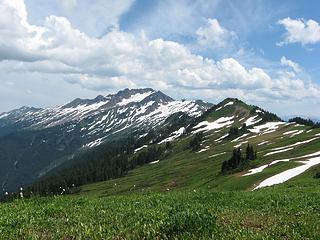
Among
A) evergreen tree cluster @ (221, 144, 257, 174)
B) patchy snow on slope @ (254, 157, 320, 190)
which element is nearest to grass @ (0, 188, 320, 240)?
patchy snow on slope @ (254, 157, 320, 190)

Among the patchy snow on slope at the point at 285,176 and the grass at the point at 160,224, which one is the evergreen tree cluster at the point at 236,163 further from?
the grass at the point at 160,224

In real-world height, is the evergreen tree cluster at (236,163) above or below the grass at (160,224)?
below

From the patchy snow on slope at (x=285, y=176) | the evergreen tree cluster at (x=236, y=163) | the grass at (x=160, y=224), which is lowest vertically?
the patchy snow on slope at (x=285, y=176)

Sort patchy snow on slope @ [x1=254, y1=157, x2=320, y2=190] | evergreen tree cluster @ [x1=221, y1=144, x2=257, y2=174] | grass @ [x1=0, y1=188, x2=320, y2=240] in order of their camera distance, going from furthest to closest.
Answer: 1. evergreen tree cluster @ [x1=221, y1=144, x2=257, y2=174]
2. patchy snow on slope @ [x1=254, y1=157, x2=320, y2=190]
3. grass @ [x1=0, y1=188, x2=320, y2=240]

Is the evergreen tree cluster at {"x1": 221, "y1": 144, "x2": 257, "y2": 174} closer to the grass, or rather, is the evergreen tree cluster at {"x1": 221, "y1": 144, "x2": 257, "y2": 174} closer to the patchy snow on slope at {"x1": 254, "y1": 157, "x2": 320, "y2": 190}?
the patchy snow on slope at {"x1": 254, "y1": 157, "x2": 320, "y2": 190}

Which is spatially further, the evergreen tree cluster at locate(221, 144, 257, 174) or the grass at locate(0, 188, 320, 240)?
the evergreen tree cluster at locate(221, 144, 257, 174)

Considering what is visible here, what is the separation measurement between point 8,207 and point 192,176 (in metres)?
140

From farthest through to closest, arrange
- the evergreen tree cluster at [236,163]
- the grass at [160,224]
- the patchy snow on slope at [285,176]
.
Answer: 1. the evergreen tree cluster at [236,163]
2. the patchy snow on slope at [285,176]
3. the grass at [160,224]

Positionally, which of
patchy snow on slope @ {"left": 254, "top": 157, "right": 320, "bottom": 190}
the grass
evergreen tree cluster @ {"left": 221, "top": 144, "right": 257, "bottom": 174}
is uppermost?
the grass

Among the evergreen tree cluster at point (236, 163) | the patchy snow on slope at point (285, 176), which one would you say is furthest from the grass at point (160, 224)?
the evergreen tree cluster at point (236, 163)

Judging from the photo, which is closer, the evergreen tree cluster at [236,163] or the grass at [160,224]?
the grass at [160,224]

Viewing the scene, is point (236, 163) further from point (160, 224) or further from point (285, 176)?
point (160, 224)

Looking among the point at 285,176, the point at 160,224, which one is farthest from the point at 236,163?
the point at 160,224

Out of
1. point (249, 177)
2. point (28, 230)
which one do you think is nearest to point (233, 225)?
point (28, 230)
